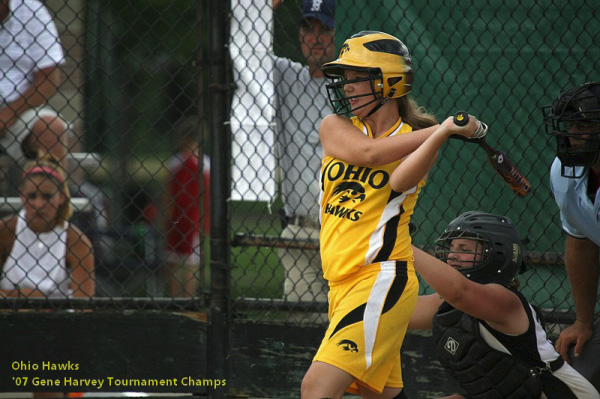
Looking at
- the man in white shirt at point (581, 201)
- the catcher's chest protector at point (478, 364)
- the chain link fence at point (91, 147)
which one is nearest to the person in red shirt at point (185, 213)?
the chain link fence at point (91, 147)

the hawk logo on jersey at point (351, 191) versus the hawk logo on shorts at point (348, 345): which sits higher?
the hawk logo on jersey at point (351, 191)

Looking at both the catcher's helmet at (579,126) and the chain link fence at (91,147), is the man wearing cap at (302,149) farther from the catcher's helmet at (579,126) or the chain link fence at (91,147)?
the catcher's helmet at (579,126)

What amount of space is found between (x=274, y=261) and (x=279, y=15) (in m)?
1.55

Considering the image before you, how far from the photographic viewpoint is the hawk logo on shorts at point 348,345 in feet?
11.0

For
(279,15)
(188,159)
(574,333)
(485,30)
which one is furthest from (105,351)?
(485,30)

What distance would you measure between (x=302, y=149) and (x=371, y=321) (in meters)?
2.01

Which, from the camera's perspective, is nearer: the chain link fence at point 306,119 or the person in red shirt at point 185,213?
the chain link fence at point 306,119

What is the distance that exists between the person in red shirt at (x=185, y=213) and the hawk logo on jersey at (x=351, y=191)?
69.7 inches

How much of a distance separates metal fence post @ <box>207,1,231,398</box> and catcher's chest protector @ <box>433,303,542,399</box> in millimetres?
1703

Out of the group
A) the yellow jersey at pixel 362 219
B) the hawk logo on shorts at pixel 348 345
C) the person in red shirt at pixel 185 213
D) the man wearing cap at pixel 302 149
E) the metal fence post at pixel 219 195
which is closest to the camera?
the hawk logo on shorts at pixel 348 345

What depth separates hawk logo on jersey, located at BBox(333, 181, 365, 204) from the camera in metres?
3.52

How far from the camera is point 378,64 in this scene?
3.55 m

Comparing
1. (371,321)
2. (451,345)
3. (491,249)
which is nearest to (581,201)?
(491,249)

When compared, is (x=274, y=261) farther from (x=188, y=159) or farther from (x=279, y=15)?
(x=279, y=15)
